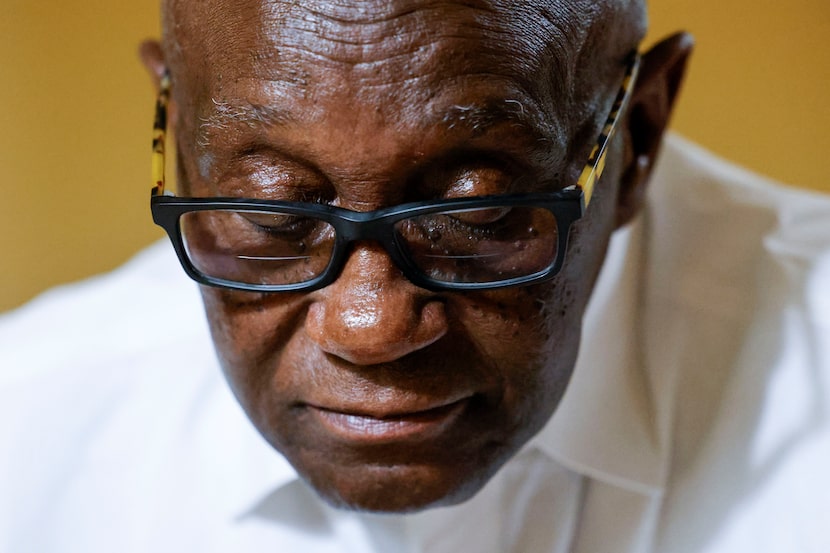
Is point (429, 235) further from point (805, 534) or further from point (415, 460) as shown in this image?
point (805, 534)

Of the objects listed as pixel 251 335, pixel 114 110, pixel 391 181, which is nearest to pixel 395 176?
pixel 391 181

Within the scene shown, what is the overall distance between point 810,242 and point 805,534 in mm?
350

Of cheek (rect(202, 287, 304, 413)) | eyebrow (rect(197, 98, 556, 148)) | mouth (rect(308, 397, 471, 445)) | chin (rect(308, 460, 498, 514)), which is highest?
eyebrow (rect(197, 98, 556, 148))

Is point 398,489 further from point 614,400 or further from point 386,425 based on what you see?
point 614,400

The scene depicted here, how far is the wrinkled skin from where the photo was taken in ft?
2.27

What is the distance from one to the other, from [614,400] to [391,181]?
0.47 metres

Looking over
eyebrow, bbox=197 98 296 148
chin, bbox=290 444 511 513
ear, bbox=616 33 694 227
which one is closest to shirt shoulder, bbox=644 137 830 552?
ear, bbox=616 33 694 227

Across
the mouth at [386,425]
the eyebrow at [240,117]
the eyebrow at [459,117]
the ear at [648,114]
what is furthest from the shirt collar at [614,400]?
the eyebrow at [240,117]

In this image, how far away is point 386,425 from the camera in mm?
776

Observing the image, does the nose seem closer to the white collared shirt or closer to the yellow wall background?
the white collared shirt

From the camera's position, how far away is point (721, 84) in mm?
1528

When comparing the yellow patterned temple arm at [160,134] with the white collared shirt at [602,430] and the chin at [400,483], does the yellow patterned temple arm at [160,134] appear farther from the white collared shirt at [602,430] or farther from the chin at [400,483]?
the white collared shirt at [602,430]

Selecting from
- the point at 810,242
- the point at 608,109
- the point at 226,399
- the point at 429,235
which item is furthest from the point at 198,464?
the point at 810,242

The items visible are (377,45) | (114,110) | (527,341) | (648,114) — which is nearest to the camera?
(377,45)
